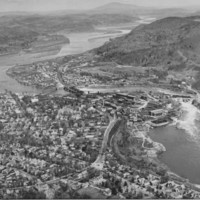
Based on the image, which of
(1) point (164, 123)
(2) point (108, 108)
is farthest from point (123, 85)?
(1) point (164, 123)

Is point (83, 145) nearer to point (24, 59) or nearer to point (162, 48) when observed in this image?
point (162, 48)

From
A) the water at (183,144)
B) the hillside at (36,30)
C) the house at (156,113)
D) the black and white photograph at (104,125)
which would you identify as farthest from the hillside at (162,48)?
the hillside at (36,30)

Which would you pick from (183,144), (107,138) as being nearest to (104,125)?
(107,138)

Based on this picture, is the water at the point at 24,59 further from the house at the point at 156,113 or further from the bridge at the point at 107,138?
the house at the point at 156,113

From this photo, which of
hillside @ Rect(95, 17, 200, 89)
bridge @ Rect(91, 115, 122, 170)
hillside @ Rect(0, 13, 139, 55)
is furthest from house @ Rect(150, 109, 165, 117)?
hillside @ Rect(0, 13, 139, 55)

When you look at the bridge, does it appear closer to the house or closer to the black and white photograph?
the black and white photograph

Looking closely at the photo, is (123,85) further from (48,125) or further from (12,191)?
(12,191)
